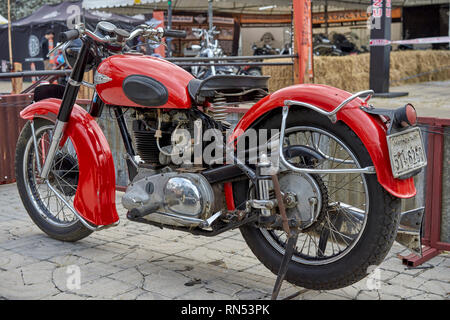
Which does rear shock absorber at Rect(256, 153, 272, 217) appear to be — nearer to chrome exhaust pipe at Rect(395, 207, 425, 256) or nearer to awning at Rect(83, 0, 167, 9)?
chrome exhaust pipe at Rect(395, 207, 425, 256)

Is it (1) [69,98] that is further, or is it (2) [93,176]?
(1) [69,98]

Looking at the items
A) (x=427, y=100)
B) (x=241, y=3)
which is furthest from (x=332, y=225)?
(x=241, y=3)

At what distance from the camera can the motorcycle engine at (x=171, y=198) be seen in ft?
9.61

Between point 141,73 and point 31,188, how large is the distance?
1.42 m

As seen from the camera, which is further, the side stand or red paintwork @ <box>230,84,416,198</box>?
the side stand

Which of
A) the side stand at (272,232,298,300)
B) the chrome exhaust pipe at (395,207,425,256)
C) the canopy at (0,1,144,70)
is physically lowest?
the side stand at (272,232,298,300)

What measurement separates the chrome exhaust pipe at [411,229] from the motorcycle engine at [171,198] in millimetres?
917

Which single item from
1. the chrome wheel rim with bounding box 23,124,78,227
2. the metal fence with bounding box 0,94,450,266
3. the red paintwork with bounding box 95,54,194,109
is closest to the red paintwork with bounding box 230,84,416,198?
the red paintwork with bounding box 95,54,194,109

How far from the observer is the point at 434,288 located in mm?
3014

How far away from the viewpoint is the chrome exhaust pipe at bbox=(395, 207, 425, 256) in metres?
2.74

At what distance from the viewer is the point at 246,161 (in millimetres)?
2879

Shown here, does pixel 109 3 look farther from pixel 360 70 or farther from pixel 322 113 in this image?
pixel 322 113

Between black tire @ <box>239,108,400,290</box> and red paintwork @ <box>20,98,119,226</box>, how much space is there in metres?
1.09

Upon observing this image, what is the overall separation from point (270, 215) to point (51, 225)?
5.73 ft
